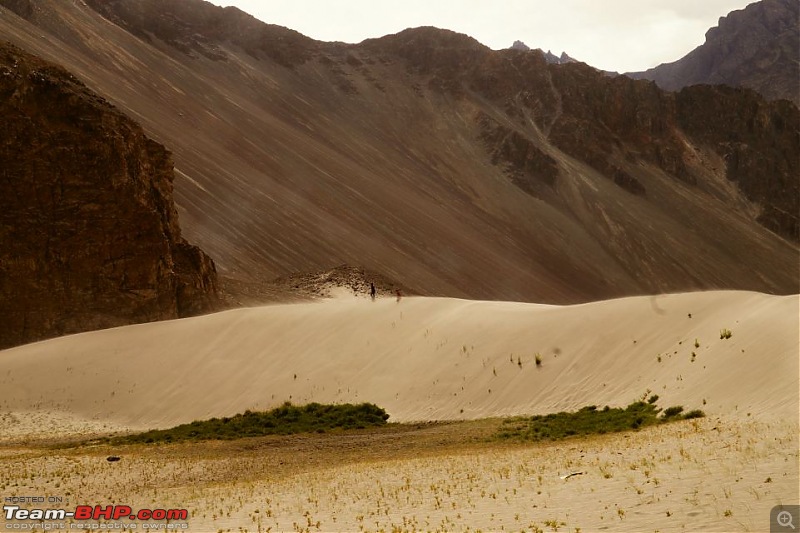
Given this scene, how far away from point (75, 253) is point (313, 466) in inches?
1045

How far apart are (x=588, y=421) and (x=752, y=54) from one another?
530ft

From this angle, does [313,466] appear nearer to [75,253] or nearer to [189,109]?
[75,253]

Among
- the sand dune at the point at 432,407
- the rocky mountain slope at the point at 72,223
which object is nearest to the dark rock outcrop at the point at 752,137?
the rocky mountain slope at the point at 72,223

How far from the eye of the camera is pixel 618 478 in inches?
391

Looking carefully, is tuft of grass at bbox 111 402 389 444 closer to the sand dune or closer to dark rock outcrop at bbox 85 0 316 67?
the sand dune

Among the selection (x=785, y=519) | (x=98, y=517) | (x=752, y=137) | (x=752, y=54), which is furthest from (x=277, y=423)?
(x=752, y=54)

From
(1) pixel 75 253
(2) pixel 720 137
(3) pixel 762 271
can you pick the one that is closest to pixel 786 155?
(2) pixel 720 137

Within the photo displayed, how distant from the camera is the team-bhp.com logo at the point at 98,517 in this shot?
982 cm

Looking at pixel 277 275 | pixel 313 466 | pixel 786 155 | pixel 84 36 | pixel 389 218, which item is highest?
pixel 84 36

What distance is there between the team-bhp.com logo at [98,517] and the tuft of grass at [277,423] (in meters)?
7.98

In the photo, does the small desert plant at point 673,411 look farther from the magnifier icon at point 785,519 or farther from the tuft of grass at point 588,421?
the magnifier icon at point 785,519

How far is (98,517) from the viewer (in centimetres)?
1024

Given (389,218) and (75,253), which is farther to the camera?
(389,218)

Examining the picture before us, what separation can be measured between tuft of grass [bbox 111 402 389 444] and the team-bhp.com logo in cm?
798
